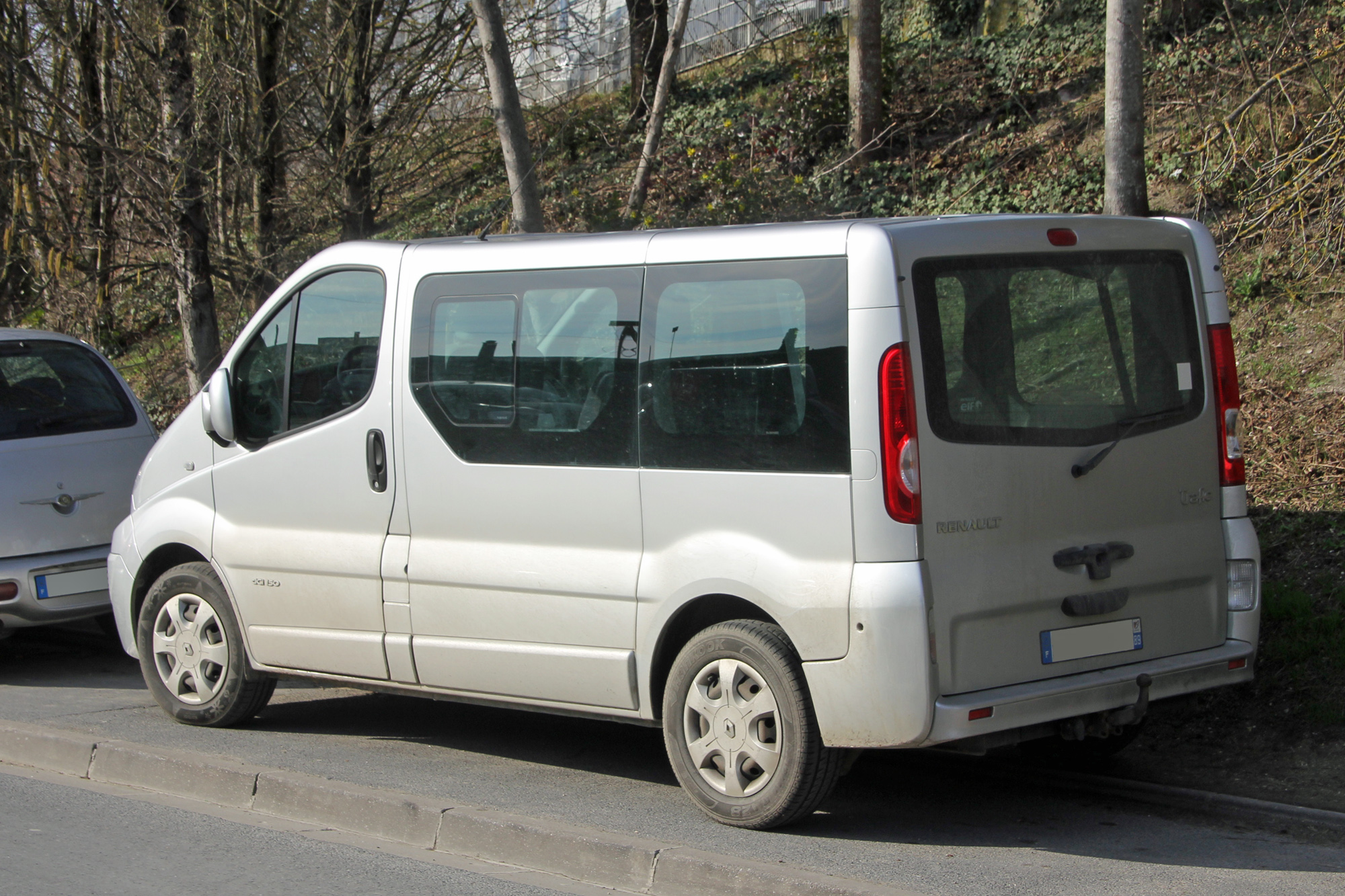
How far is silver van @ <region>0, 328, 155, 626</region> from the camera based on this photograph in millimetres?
7797

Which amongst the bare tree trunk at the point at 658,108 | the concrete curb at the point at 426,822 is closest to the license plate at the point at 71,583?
the concrete curb at the point at 426,822

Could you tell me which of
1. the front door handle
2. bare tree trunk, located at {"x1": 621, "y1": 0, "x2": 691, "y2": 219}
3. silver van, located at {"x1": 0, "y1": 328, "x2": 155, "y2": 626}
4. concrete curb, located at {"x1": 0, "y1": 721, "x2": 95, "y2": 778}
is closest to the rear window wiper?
the front door handle

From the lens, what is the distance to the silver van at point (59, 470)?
7797mm

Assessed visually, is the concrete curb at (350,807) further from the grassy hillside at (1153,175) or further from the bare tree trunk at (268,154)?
the bare tree trunk at (268,154)

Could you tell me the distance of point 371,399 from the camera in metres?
5.79

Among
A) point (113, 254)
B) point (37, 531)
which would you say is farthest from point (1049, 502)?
point (113, 254)

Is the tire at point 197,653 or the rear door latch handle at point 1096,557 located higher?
the rear door latch handle at point 1096,557

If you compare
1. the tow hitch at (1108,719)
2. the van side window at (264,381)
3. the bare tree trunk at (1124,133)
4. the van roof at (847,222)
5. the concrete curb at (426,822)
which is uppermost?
the bare tree trunk at (1124,133)

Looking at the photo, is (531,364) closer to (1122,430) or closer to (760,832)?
(760,832)

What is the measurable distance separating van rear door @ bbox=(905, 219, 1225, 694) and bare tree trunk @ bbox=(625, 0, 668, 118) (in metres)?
13.2

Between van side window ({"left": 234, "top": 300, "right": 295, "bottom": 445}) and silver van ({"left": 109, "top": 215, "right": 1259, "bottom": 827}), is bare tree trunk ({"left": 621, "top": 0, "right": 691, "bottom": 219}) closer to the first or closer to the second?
van side window ({"left": 234, "top": 300, "right": 295, "bottom": 445})

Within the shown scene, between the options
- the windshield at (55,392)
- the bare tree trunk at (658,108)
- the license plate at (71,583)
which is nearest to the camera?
the license plate at (71,583)

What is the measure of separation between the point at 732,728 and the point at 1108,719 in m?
1.32

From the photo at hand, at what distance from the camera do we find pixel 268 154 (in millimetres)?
12539
